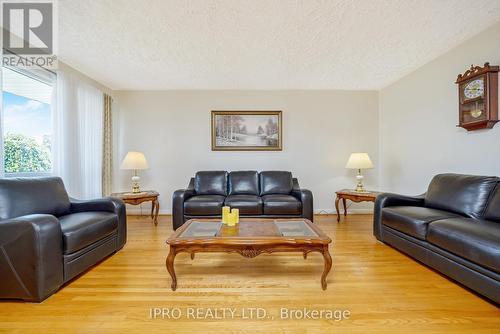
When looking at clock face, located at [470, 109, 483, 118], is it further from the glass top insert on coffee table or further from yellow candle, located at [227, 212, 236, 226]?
yellow candle, located at [227, 212, 236, 226]

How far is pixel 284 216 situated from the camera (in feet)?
10.8

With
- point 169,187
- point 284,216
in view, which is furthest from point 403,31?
point 169,187

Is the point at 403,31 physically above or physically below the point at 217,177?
above

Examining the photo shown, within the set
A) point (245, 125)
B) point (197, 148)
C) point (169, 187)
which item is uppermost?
point (245, 125)

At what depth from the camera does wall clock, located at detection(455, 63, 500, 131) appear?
2.30m

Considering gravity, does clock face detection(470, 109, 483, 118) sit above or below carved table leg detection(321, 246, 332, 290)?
above

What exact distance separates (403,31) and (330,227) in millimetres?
2589

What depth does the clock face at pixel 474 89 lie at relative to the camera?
7.83 ft

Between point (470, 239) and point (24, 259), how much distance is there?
10.2 feet

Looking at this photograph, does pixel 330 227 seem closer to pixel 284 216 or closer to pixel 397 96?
pixel 284 216

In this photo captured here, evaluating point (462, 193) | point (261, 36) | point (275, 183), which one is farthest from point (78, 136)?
point (462, 193)

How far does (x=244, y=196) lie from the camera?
355 centimetres

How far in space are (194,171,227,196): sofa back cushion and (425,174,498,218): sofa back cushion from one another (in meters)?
2.75

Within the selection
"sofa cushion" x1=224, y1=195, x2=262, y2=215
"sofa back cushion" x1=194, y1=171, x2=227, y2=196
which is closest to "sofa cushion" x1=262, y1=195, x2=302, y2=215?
"sofa cushion" x1=224, y1=195, x2=262, y2=215
